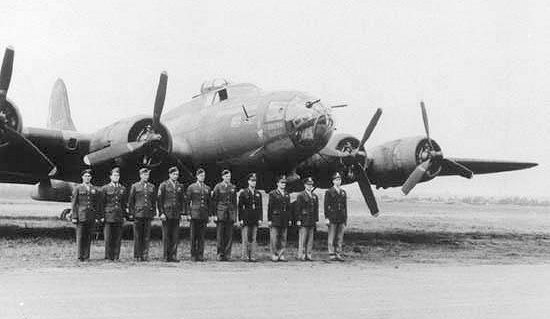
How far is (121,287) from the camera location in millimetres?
7828

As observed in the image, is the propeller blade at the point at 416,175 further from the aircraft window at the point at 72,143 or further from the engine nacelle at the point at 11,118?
the engine nacelle at the point at 11,118

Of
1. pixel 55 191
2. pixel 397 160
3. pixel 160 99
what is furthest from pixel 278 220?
pixel 55 191

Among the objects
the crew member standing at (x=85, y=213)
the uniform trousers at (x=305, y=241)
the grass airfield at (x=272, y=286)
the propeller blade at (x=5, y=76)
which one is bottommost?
the grass airfield at (x=272, y=286)

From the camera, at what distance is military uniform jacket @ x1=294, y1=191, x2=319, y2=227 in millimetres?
12516

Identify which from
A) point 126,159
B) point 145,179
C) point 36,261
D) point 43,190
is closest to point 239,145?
point 126,159

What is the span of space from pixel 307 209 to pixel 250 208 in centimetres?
116

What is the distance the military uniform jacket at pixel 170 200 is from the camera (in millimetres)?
11734

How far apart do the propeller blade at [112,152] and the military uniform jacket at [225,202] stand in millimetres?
2600

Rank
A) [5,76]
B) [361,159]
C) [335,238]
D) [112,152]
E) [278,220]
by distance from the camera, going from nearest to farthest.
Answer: [278,220]
[335,238]
[5,76]
[112,152]
[361,159]

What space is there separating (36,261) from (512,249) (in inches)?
433

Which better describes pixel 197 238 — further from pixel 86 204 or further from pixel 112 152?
pixel 112 152

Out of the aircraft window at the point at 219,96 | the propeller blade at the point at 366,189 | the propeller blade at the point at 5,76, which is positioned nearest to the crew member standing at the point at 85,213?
the propeller blade at the point at 5,76

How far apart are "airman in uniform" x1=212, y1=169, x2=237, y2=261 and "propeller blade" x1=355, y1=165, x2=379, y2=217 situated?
5.24 metres

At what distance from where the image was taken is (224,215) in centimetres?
1213
